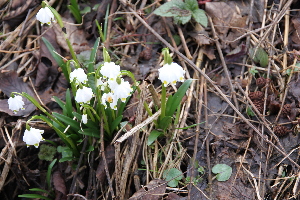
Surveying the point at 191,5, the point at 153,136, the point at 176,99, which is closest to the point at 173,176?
the point at 153,136

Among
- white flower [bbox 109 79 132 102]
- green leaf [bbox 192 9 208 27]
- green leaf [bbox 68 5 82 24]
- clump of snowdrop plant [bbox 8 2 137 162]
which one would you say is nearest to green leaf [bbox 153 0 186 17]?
green leaf [bbox 192 9 208 27]

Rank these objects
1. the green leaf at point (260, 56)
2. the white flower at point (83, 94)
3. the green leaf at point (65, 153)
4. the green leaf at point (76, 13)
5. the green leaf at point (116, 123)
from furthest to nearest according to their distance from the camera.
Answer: the green leaf at point (76, 13) < the green leaf at point (260, 56) < the green leaf at point (65, 153) < the green leaf at point (116, 123) < the white flower at point (83, 94)

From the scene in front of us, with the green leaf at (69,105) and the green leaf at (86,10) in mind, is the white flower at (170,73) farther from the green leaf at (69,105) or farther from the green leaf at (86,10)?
the green leaf at (86,10)

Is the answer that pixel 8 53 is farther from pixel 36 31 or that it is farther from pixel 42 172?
pixel 42 172

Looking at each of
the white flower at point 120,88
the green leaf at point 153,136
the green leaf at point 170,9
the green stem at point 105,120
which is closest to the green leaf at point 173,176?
the green leaf at point 153,136

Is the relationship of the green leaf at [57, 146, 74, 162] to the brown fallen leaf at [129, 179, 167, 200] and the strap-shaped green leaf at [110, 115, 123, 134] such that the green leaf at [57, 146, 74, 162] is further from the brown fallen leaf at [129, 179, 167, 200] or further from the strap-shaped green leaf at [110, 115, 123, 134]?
the brown fallen leaf at [129, 179, 167, 200]

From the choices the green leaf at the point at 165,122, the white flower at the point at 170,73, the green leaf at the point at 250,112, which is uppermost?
the white flower at the point at 170,73
